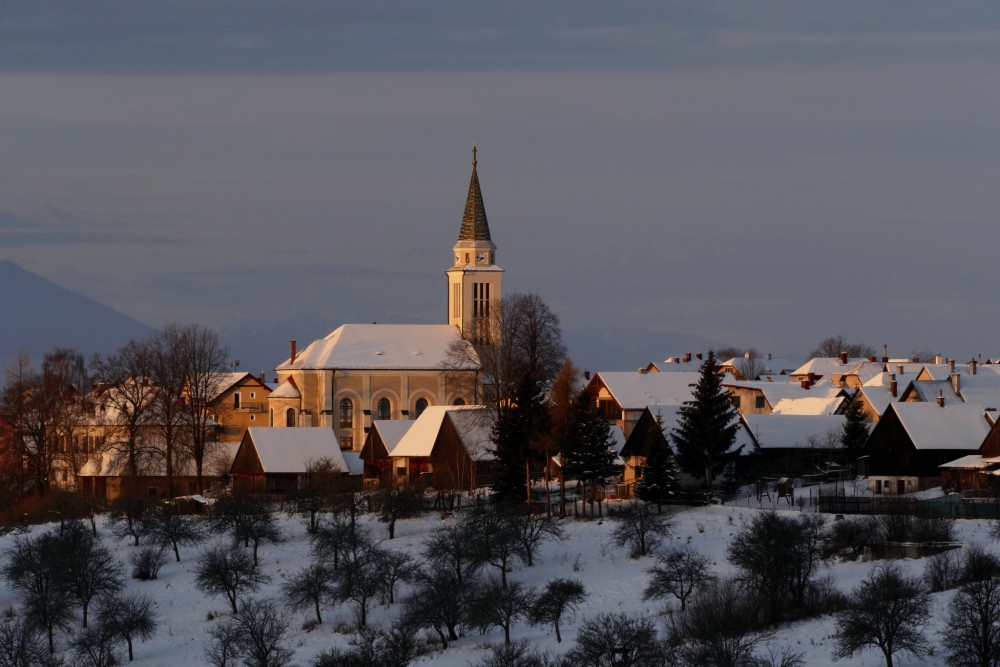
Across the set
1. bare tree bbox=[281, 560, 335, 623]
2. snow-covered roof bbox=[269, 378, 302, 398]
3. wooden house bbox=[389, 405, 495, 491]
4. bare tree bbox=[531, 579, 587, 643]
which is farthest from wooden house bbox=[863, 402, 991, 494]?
snow-covered roof bbox=[269, 378, 302, 398]

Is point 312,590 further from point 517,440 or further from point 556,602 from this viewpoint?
point 517,440

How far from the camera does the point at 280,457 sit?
285 ft

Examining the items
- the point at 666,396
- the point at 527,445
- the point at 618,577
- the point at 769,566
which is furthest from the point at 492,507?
the point at 666,396

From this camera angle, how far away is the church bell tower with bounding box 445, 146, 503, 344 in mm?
117000

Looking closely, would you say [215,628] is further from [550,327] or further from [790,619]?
[550,327]

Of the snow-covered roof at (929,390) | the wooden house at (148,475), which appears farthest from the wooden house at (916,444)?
the wooden house at (148,475)

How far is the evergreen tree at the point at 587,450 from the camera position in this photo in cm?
6988

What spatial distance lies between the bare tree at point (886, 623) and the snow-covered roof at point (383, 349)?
6232 cm

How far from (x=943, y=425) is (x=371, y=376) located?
46087mm

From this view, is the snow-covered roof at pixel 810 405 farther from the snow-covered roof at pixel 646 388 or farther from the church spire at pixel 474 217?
the church spire at pixel 474 217

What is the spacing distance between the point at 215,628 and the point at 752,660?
20.6m

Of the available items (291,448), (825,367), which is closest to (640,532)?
(291,448)

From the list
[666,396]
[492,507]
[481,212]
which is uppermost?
[481,212]

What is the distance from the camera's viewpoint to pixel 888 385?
9912cm
